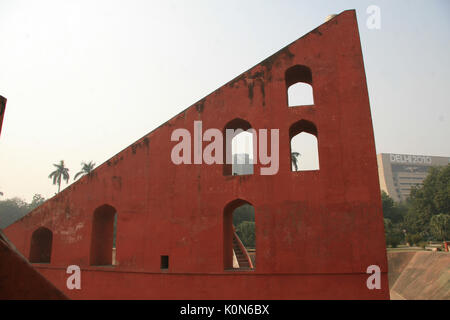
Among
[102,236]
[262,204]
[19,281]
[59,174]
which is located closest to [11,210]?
[59,174]

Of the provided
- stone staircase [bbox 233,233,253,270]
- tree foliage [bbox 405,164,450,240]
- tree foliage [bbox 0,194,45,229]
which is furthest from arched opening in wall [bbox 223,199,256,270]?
tree foliage [bbox 0,194,45,229]

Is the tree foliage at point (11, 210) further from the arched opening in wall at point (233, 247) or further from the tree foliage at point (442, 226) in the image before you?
the tree foliage at point (442, 226)

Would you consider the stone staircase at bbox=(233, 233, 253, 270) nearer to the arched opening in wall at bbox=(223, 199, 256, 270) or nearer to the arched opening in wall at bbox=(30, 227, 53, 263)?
the arched opening in wall at bbox=(223, 199, 256, 270)

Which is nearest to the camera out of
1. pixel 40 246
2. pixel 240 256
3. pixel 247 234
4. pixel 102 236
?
pixel 102 236

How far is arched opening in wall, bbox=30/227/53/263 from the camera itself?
1152 centimetres

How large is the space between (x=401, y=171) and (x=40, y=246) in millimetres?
95989

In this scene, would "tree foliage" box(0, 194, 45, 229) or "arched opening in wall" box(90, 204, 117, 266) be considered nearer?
"arched opening in wall" box(90, 204, 117, 266)

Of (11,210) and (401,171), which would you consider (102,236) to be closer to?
(11,210)

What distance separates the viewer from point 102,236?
1099cm

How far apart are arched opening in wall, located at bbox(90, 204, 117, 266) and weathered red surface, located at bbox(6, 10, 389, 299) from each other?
239 millimetres

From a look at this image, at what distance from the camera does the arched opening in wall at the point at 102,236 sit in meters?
10.5
